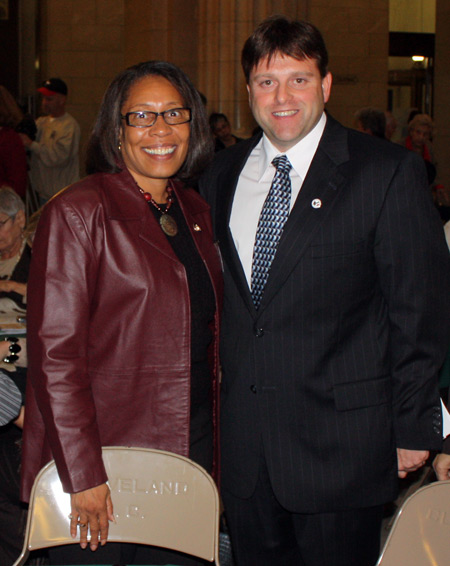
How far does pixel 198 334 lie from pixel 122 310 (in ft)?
0.83

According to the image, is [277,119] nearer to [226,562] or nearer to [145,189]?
[145,189]

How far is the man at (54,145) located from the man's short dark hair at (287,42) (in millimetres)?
5510

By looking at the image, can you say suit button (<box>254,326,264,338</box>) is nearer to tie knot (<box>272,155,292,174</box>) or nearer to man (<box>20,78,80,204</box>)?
tie knot (<box>272,155,292,174</box>)

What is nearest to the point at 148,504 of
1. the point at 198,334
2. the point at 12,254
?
the point at 198,334

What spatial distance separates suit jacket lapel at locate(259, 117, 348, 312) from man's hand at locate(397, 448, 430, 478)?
2.01 feet

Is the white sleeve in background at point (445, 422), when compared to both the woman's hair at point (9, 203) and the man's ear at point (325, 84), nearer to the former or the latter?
the man's ear at point (325, 84)

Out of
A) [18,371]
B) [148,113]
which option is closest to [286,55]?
[148,113]

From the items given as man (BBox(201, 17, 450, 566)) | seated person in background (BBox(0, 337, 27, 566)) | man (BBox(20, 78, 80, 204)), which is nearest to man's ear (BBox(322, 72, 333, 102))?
man (BBox(201, 17, 450, 566))

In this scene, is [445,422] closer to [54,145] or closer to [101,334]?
[101,334]

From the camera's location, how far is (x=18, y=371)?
325 cm

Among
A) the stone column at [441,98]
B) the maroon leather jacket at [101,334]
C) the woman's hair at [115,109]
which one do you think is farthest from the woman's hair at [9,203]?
the stone column at [441,98]

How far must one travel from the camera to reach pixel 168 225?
2.47 meters

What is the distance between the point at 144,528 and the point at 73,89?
28.7 feet

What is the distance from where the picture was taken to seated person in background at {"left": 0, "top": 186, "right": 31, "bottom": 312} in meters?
4.19
